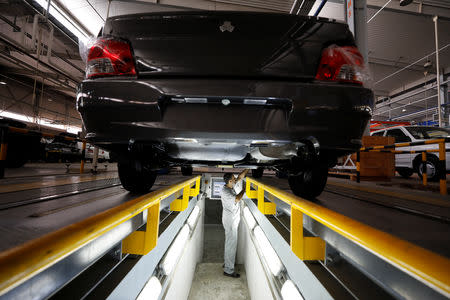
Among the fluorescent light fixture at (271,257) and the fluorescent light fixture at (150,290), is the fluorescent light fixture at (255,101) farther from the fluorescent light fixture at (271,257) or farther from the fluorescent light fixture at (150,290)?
the fluorescent light fixture at (271,257)

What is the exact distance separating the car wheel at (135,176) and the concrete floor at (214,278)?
19.0 ft

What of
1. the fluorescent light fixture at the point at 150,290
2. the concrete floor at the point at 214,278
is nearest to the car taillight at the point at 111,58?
the fluorescent light fixture at the point at 150,290

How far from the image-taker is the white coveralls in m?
5.79

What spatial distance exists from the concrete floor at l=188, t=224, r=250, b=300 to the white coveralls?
0.49 metres

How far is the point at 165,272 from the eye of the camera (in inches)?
72.2

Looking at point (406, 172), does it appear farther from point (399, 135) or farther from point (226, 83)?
point (226, 83)

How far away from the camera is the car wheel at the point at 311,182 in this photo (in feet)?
5.29

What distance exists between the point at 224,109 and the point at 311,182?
1045mm

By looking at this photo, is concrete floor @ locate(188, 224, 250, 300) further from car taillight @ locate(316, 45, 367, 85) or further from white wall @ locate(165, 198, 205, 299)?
car taillight @ locate(316, 45, 367, 85)

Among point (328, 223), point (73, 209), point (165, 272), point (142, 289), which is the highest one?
point (328, 223)

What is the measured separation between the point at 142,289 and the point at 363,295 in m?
1.50

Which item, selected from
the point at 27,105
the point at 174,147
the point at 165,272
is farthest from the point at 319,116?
the point at 27,105

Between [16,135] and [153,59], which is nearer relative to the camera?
[153,59]

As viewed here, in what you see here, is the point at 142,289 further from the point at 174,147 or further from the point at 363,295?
the point at 363,295
